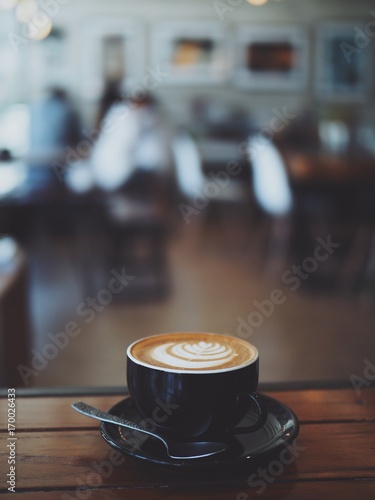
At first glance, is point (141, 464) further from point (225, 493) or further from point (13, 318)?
point (13, 318)

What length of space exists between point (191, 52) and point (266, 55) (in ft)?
2.64

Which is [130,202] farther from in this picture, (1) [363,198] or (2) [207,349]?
(2) [207,349]

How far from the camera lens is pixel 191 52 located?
697 cm

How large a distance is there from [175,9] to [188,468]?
686 centimetres

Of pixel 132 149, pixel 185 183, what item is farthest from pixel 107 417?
pixel 132 149

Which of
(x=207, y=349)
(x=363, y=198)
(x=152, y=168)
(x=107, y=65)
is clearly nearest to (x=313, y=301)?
(x=363, y=198)

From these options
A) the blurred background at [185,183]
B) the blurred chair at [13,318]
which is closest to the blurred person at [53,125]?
the blurred background at [185,183]

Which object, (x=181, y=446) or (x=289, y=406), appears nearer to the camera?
(x=181, y=446)

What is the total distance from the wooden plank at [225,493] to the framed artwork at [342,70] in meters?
6.87

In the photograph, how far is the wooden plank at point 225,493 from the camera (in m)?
0.59

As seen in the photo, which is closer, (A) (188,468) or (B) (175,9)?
(A) (188,468)

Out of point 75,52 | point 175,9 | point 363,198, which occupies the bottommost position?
point 363,198

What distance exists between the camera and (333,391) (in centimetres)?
85

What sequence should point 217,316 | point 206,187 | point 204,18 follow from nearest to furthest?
point 217,316 → point 206,187 → point 204,18
